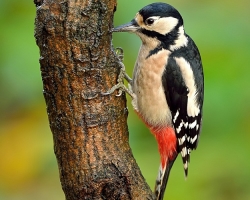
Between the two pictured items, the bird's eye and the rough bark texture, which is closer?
the rough bark texture

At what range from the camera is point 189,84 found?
12.3 feet

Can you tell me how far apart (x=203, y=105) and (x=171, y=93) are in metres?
0.40

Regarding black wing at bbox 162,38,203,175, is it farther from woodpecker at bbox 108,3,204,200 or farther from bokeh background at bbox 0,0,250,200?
bokeh background at bbox 0,0,250,200

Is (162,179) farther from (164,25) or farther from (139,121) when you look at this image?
(164,25)

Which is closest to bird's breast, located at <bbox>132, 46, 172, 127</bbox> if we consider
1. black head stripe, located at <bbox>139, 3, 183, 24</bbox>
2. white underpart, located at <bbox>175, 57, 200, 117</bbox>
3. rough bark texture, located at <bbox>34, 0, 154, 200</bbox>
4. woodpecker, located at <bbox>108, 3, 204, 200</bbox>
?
woodpecker, located at <bbox>108, 3, 204, 200</bbox>

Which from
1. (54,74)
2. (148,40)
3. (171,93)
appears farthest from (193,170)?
(54,74)

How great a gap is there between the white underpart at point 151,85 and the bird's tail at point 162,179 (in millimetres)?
273

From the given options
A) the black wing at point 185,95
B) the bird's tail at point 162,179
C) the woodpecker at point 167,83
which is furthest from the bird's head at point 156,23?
the bird's tail at point 162,179

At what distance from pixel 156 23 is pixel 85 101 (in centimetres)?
98

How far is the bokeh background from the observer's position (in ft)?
13.2

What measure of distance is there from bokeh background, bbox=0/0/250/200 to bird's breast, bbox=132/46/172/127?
0.89ft

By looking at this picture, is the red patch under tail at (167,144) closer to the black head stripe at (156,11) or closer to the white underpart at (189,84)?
the white underpart at (189,84)

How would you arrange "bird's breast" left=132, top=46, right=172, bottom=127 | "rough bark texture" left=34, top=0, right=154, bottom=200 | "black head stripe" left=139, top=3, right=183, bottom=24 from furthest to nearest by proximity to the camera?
"bird's breast" left=132, top=46, right=172, bottom=127 < "black head stripe" left=139, top=3, right=183, bottom=24 < "rough bark texture" left=34, top=0, right=154, bottom=200

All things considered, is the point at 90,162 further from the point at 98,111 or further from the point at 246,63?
the point at 246,63
